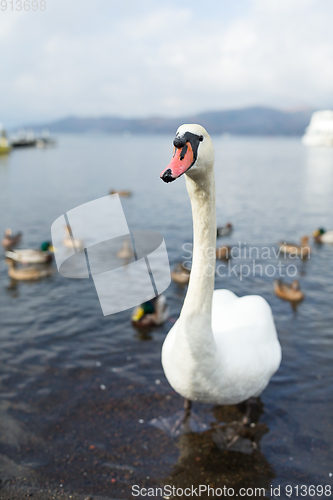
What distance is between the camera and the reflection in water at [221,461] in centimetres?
491

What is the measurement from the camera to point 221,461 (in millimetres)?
5184

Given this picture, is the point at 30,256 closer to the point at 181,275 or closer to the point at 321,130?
the point at 181,275

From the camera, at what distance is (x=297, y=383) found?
272 inches

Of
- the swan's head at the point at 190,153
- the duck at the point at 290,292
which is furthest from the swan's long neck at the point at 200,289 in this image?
the duck at the point at 290,292

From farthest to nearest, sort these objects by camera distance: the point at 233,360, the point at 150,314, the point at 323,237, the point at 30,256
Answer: the point at 323,237 → the point at 30,256 → the point at 150,314 → the point at 233,360

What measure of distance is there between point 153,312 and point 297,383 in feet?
11.5

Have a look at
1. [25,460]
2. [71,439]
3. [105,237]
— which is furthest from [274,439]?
[105,237]

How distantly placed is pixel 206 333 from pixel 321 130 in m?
143

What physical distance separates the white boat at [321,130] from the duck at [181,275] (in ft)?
429

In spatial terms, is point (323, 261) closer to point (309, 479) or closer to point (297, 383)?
point (297, 383)

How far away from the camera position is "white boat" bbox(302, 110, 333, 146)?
128 meters

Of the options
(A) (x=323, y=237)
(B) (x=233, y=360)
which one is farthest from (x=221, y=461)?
(A) (x=323, y=237)

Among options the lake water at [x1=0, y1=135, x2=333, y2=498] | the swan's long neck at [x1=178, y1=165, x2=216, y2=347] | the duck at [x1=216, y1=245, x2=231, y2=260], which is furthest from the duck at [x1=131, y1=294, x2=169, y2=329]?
the duck at [x1=216, y1=245, x2=231, y2=260]

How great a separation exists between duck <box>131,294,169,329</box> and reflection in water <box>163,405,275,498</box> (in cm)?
330
